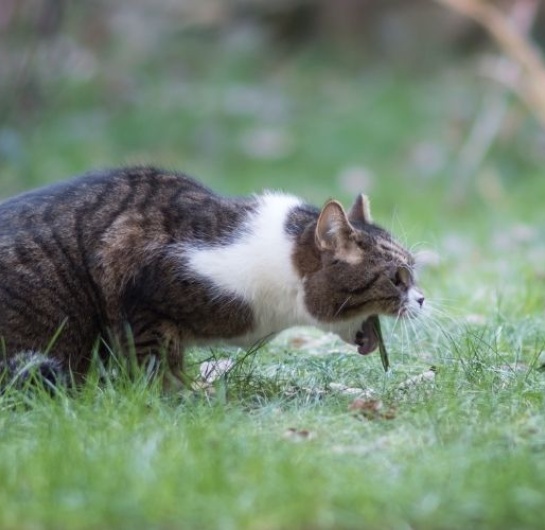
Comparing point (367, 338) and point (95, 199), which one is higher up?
point (95, 199)

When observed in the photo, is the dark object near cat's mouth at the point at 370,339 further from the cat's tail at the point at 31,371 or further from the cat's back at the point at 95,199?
A: the cat's tail at the point at 31,371

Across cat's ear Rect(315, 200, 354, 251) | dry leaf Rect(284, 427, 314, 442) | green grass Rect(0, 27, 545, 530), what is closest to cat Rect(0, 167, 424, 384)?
cat's ear Rect(315, 200, 354, 251)

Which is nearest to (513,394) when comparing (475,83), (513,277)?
(513,277)

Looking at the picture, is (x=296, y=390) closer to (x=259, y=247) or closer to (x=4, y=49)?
(x=259, y=247)

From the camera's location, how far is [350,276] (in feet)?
13.5

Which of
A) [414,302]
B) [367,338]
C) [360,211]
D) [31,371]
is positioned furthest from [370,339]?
[31,371]

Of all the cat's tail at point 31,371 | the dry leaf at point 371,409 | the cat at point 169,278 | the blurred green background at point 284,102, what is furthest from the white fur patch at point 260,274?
the blurred green background at point 284,102

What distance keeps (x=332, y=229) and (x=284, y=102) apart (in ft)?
24.1

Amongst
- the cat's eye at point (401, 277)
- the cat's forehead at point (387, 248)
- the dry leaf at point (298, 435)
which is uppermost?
the cat's forehead at point (387, 248)

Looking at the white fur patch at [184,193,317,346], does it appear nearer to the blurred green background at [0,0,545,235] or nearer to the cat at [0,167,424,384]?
the cat at [0,167,424,384]

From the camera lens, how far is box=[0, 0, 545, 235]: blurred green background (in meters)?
9.14

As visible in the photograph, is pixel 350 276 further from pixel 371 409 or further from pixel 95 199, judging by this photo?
pixel 95 199

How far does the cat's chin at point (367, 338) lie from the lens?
14.1 feet

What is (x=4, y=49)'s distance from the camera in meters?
9.29
